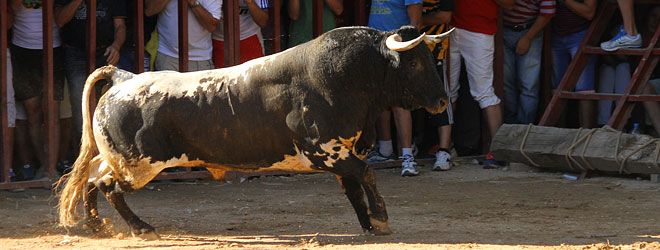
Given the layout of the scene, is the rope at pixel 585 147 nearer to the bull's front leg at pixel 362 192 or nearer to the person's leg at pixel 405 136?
the person's leg at pixel 405 136

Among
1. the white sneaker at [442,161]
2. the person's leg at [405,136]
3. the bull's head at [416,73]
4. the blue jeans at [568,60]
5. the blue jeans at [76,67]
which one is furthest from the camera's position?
the blue jeans at [568,60]

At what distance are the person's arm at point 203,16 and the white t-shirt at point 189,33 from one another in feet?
0.11

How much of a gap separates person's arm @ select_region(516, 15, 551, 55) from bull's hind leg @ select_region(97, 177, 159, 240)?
500 centimetres

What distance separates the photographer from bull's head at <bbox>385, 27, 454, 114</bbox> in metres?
8.77

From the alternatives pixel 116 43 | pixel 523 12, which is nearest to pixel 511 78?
pixel 523 12

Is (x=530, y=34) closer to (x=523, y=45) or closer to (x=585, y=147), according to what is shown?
(x=523, y=45)

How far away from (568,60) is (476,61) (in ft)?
3.29

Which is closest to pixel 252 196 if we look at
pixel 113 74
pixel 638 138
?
pixel 113 74

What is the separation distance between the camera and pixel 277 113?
878 cm

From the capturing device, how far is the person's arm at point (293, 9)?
12.0 m

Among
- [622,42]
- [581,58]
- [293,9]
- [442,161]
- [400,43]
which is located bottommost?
[442,161]

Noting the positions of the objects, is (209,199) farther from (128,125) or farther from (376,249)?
(376,249)

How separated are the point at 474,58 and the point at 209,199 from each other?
3123 mm

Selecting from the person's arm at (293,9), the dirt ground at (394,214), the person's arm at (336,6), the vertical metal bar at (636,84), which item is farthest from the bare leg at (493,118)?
the person's arm at (293,9)
